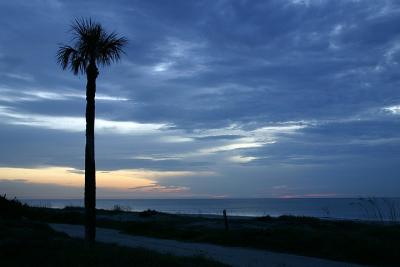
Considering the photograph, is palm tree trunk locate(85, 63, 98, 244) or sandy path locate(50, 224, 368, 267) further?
palm tree trunk locate(85, 63, 98, 244)

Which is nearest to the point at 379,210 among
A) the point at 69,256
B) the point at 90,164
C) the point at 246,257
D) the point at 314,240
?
the point at 314,240

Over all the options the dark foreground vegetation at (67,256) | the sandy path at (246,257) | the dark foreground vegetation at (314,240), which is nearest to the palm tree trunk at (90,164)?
the dark foreground vegetation at (67,256)

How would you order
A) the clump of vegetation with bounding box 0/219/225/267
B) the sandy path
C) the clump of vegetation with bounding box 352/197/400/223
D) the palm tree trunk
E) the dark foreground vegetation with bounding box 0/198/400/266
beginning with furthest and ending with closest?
1. the clump of vegetation with bounding box 352/197/400/223
2. the dark foreground vegetation with bounding box 0/198/400/266
3. the palm tree trunk
4. the sandy path
5. the clump of vegetation with bounding box 0/219/225/267

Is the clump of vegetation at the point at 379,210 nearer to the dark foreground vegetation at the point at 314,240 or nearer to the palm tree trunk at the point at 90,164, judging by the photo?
the dark foreground vegetation at the point at 314,240

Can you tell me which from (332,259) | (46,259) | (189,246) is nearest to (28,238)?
(46,259)

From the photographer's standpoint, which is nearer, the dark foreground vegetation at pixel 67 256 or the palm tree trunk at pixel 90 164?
the dark foreground vegetation at pixel 67 256

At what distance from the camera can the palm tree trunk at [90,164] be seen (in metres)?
17.9

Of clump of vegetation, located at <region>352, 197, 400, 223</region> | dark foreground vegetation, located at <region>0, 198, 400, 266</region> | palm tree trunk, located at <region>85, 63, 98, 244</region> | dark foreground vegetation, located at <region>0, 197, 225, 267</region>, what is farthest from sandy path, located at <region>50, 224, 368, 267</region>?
clump of vegetation, located at <region>352, 197, 400, 223</region>

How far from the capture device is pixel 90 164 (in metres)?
18.1

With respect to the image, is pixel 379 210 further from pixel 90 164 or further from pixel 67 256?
pixel 67 256

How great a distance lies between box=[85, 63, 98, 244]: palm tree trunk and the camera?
58.7 feet

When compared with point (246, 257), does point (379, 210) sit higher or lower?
higher

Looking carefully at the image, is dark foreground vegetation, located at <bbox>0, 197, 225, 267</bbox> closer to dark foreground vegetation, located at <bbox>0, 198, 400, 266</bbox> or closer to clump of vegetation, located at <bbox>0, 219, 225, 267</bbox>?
clump of vegetation, located at <bbox>0, 219, 225, 267</bbox>

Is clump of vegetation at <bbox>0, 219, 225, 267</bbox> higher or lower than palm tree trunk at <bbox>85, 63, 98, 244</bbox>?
lower
